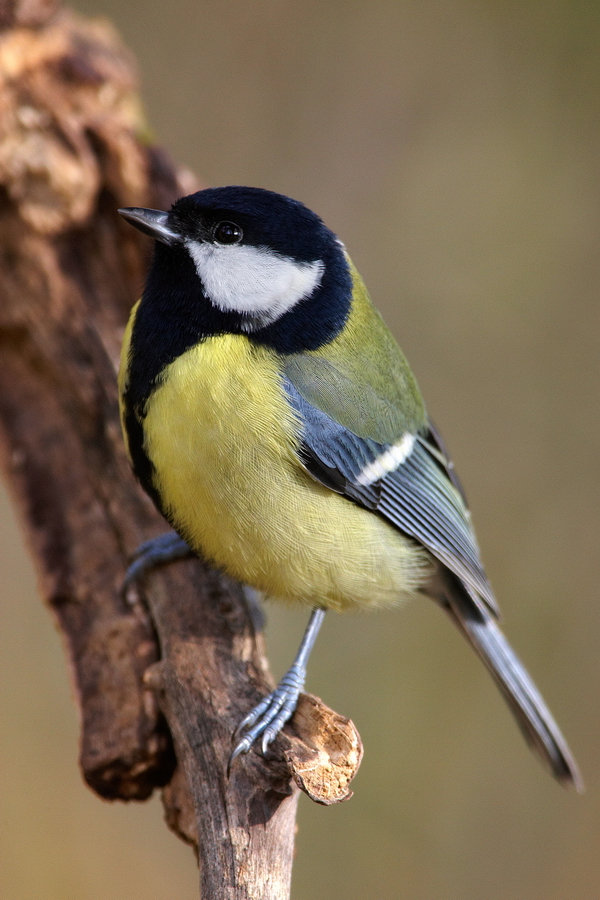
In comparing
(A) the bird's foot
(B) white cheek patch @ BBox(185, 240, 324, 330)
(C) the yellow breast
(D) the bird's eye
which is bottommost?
(A) the bird's foot

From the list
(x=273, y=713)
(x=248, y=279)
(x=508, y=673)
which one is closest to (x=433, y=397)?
(x=508, y=673)

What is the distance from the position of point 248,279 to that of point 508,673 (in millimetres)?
1062

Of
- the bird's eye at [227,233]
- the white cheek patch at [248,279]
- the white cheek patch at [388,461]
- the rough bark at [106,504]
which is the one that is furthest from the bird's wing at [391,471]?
the rough bark at [106,504]

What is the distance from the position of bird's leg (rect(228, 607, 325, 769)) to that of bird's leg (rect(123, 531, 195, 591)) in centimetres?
34

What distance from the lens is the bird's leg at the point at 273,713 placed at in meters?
1.19

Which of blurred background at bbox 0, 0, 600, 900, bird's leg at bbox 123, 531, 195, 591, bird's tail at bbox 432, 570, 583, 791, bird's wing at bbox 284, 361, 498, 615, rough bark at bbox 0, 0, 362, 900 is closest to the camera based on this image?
rough bark at bbox 0, 0, 362, 900

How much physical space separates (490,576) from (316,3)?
2293mm

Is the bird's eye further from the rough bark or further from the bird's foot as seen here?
the bird's foot

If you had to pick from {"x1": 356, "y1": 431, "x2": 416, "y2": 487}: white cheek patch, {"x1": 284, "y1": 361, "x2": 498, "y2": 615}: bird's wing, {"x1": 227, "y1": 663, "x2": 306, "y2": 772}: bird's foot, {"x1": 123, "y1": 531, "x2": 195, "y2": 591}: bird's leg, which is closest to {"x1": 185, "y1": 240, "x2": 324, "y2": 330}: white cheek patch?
{"x1": 284, "y1": 361, "x2": 498, "y2": 615}: bird's wing

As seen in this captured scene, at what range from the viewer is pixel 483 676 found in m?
2.57

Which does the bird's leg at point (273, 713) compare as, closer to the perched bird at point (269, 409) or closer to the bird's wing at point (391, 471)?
the perched bird at point (269, 409)

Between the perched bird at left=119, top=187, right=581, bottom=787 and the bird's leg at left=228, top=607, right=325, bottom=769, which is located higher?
the perched bird at left=119, top=187, right=581, bottom=787

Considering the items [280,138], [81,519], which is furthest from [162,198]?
[280,138]

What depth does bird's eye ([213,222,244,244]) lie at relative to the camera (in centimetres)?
132
